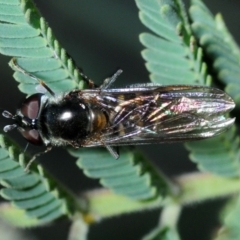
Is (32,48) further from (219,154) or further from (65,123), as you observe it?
(219,154)

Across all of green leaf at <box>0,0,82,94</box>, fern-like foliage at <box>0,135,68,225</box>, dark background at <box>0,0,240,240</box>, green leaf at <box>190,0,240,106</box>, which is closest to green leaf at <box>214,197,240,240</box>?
green leaf at <box>190,0,240,106</box>

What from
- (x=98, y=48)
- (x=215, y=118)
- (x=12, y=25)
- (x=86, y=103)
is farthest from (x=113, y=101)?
(x=98, y=48)

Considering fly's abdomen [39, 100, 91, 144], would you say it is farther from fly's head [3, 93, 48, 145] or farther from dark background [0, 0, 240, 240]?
dark background [0, 0, 240, 240]

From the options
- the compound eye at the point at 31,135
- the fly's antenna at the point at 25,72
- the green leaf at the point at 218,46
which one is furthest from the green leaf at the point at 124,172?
the green leaf at the point at 218,46

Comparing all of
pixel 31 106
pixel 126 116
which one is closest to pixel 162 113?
pixel 126 116

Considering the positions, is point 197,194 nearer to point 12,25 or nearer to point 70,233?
point 70,233
